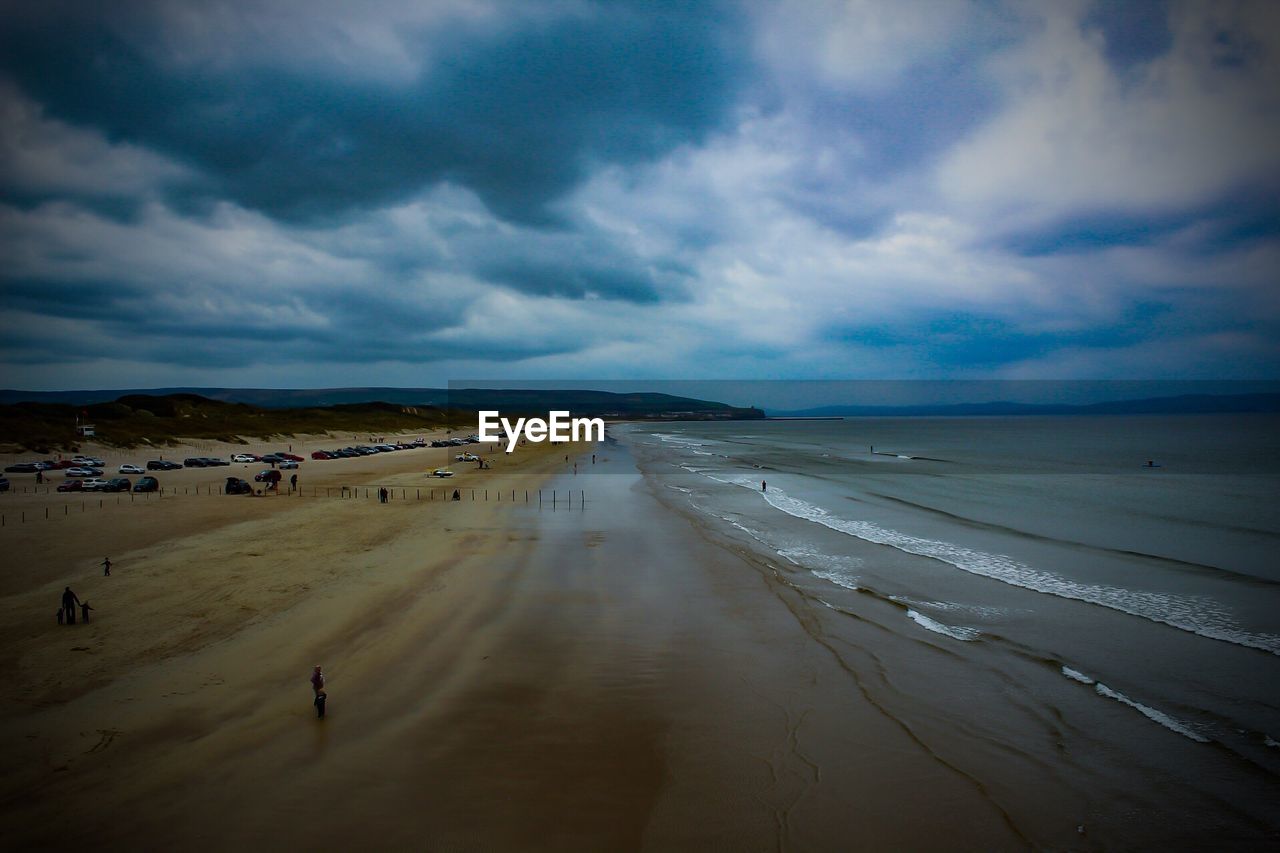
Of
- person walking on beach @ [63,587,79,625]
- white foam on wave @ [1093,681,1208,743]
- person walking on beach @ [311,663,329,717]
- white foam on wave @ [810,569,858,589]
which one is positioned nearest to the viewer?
white foam on wave @ [1093,681,1208,743]

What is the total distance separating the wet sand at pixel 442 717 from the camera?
8258mm

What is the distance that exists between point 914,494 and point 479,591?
34.4 m

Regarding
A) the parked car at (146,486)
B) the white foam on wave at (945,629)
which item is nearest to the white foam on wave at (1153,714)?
→ the white foam on wave at (945,629)

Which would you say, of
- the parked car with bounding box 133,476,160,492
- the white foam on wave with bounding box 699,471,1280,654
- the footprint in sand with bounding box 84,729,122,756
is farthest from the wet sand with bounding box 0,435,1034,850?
the parked car with bounding box 133,476,160,492

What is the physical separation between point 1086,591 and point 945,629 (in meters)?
7.24

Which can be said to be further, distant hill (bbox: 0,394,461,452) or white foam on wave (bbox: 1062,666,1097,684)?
distant hill (bbox: 0,394,461,452)

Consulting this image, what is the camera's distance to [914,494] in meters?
43.6

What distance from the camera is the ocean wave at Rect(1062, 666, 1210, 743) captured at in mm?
10742

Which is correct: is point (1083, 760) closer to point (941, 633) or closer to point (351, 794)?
point (941, 633)

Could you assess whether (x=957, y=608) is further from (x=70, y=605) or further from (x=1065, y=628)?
(x=70, y=605)

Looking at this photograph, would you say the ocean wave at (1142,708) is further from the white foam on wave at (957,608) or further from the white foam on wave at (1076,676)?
the white foam on wave at (957,608)

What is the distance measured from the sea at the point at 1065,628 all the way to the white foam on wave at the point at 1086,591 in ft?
0.29

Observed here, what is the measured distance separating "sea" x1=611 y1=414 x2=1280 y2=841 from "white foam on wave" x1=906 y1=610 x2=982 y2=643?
0.07 meters

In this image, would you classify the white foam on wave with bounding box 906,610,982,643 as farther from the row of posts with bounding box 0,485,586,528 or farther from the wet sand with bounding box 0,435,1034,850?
the row of posts with bounding box 0,485,586,528
